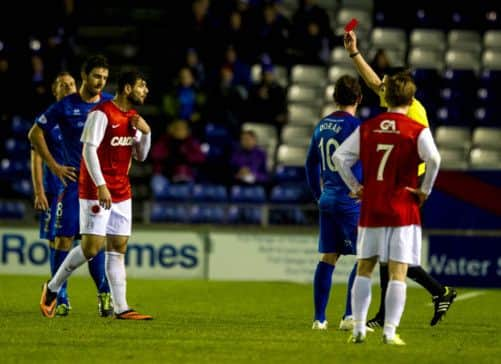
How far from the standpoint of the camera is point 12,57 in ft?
63.9

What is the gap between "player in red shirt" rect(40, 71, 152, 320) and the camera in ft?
32.3

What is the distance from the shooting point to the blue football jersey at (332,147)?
9.49 meters

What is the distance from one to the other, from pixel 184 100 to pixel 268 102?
1249mm

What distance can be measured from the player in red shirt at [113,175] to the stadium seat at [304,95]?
34.5ft

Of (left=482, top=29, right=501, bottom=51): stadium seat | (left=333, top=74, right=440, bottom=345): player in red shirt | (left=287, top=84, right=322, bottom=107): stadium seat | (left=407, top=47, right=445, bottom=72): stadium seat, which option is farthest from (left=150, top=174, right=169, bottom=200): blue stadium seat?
(left=333, top=74, right=440, bottom=345): player in red shirt

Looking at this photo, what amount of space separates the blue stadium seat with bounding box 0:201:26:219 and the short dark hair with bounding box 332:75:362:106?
24.8ft

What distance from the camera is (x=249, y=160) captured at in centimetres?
1739

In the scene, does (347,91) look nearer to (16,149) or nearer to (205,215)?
(205,215)

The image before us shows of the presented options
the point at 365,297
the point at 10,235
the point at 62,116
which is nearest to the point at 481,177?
the point at 10,235

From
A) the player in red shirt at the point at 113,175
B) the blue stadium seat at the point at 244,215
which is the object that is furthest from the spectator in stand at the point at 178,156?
the player in red shirt at the point at 113,175

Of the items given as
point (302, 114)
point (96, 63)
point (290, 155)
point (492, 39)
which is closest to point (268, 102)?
point (290, 155)

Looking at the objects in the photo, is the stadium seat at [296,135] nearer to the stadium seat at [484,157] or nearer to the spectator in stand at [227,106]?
the spectator in stand at [227,106]

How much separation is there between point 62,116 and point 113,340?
2.58m

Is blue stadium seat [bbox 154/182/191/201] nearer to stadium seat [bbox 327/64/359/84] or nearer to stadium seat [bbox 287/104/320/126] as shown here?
stadium seat [bbox 287/104/320/126]
